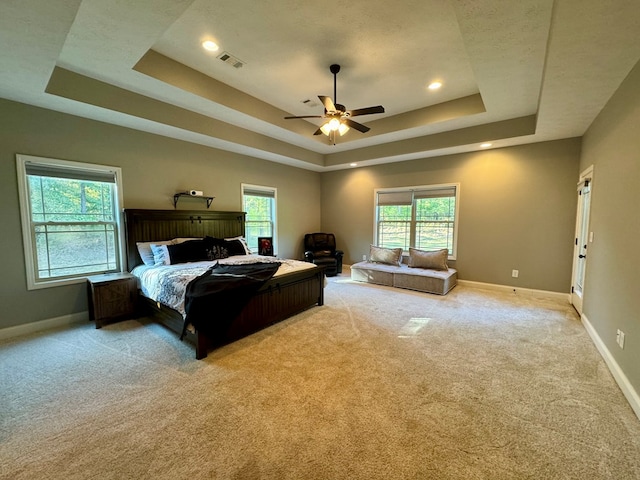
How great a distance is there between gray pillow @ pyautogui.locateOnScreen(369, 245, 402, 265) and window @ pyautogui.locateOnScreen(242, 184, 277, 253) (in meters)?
2.34

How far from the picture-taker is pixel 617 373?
7.50 feet

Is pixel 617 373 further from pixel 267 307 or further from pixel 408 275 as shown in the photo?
pixel 267 307

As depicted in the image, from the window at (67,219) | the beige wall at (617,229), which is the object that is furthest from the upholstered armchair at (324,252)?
the beige wall at (617,229)

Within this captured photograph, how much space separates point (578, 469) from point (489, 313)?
259cm

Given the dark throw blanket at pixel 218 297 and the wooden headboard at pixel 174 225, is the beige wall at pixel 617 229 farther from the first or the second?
the wooden headboard at pixel 174 225

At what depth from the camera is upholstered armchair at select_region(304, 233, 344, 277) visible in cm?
630

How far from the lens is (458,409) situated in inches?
77.4

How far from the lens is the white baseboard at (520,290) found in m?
4.45

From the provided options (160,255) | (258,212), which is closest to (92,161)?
(160,255)

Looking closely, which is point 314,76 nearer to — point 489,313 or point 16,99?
point 16,99

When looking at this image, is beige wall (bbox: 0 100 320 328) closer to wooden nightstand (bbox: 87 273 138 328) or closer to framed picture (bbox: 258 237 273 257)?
wooden nightstand (bbox: 87 273 138 328)

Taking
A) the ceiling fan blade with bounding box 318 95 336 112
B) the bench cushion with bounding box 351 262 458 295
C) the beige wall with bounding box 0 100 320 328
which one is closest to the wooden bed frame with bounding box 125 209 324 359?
the beige wall with bounding box 0 100 320 328

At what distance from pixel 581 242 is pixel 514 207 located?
3.67 ft

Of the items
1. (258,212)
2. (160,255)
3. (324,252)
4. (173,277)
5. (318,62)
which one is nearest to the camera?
(173,277)
